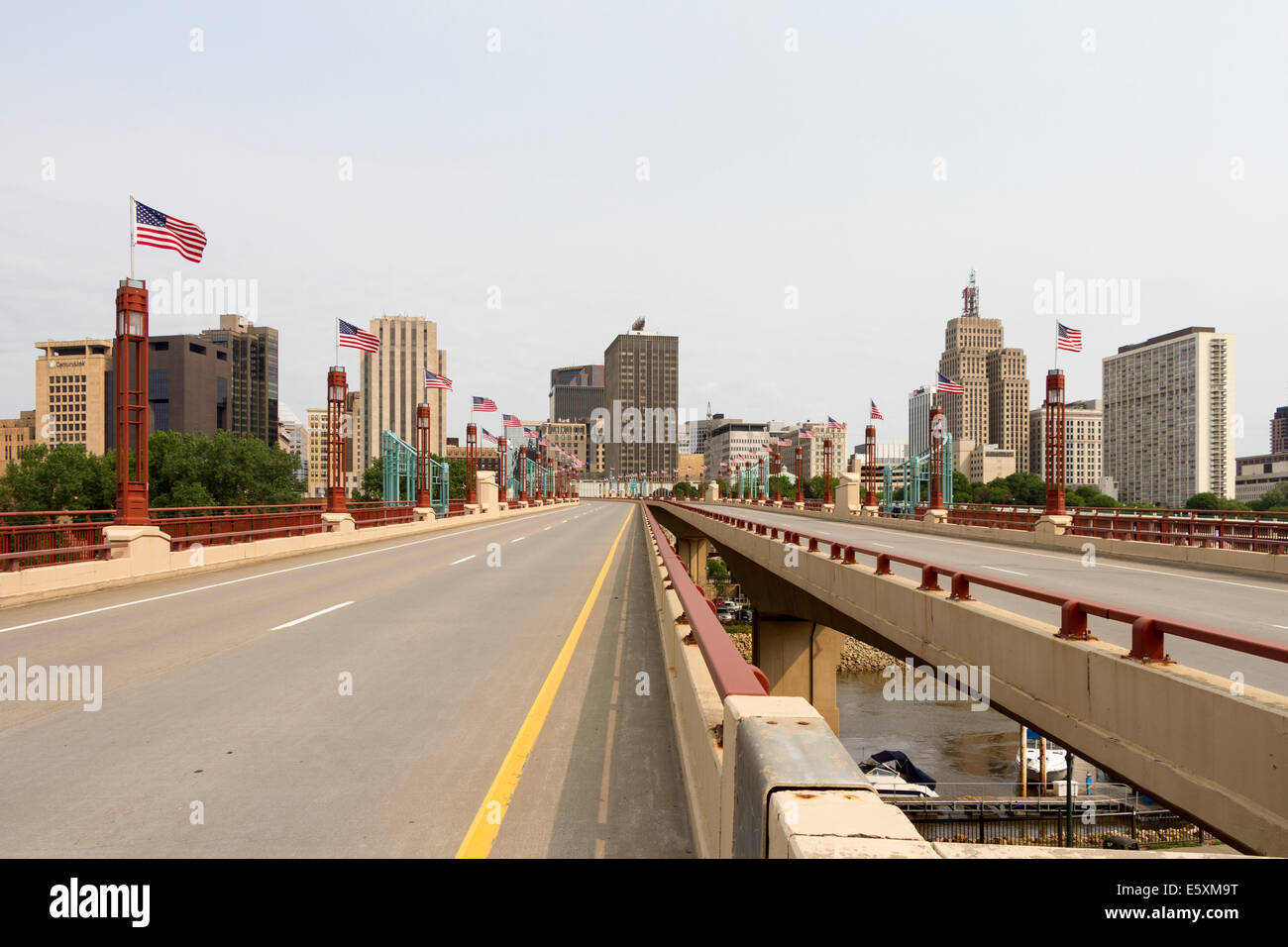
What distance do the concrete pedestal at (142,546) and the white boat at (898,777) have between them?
946 inches

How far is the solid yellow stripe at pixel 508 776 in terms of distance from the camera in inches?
183

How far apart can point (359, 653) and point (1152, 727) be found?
8651mm

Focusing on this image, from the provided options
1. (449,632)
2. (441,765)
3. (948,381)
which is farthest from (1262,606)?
(948,381)

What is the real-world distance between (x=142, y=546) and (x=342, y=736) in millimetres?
15262

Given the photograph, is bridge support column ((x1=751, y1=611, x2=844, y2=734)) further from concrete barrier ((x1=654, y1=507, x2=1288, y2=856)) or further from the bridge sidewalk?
the bridge sidewalk

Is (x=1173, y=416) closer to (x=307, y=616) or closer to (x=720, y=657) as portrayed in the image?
(x=307, y=616)

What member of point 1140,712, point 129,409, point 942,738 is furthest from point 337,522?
point 942,738

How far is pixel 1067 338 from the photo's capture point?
34.9 metres

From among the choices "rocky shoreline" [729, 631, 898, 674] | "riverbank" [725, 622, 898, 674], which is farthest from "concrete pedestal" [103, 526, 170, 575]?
"rocky shoreline" [729, 631, 898, 674]

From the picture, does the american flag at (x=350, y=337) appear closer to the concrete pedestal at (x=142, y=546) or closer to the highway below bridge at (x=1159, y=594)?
the concrete pedestal at (x=142, y=546)

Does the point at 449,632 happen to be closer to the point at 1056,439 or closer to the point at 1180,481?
the point at 1056,439

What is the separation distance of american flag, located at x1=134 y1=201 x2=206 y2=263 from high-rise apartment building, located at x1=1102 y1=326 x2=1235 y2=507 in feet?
609

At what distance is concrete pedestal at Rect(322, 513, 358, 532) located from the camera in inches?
1331

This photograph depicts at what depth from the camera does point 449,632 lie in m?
12.2
